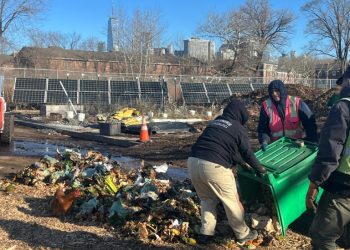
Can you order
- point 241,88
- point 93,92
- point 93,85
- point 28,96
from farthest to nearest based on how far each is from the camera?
1. point 241,88
2. point 93,85
3. point 28,96
4. point 93,92

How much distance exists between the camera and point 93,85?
25.9 meters

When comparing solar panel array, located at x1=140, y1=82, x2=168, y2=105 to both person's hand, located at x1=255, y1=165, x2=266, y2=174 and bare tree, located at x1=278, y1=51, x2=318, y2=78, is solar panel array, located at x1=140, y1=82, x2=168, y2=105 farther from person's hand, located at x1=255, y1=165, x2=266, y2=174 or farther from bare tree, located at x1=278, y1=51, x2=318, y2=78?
bare tree, located at x1=278, y1=51, x2=318, y2=78

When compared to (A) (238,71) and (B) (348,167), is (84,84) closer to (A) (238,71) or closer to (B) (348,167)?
(B) (348,167)

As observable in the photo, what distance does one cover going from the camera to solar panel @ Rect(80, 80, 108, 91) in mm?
25500

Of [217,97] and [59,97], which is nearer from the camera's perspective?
[59,97]

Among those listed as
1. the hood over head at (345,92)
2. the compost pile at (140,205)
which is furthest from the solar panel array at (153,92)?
the hood over head at (345,92)

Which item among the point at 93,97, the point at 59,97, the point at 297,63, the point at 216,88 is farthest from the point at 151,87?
the point at 297,63

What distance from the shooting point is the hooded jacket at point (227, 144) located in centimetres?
470

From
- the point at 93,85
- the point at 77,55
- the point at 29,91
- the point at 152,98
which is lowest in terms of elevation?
the point at 152,98

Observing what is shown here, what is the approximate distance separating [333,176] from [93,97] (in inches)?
867

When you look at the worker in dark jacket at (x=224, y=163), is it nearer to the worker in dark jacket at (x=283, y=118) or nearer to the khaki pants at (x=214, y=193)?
the khaki pants at (x=214, y=193)

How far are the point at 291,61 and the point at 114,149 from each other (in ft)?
200

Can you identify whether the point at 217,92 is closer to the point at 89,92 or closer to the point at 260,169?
the point at 89,92

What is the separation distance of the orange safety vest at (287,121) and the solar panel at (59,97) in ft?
64.0
